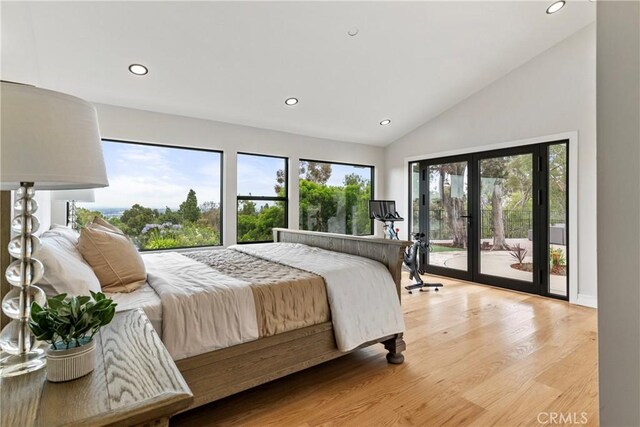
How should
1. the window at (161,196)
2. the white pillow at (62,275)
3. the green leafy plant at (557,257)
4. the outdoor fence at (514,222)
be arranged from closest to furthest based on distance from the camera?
1. the white pillow at (62,275)
2. the window at (161,196)
3. the green leafy plant at (557,257)
4. the outdoor fence at (514,222)

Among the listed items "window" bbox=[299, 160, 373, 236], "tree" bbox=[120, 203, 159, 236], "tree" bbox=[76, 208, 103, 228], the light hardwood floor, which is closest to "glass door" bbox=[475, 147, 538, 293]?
the light hardwood floor

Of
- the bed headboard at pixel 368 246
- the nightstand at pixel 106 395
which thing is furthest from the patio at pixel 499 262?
the nightstand at pixel 106 395

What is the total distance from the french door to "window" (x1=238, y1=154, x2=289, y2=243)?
245cm

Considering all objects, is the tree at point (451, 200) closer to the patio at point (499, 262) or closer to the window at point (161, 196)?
the patio at point (499, 262)

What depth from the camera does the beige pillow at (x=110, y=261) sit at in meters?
1.76

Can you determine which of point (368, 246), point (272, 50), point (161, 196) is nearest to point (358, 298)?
point (368, 246)

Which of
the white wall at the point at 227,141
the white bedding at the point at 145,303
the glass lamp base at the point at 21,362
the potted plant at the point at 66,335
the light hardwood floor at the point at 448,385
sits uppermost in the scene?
the white wall at the point at 227,141

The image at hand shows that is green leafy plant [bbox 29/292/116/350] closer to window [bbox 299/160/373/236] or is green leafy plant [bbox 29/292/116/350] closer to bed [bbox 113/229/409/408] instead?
bed [bbox 113/229/409/408]

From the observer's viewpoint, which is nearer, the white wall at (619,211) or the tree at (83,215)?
the white wall at (619,211)

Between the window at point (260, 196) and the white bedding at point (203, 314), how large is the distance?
2.76m

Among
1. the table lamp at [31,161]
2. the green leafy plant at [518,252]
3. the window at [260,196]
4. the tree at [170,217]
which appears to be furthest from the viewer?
the window at [260,196]

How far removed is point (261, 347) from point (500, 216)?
4.02 m

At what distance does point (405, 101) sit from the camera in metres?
4.58

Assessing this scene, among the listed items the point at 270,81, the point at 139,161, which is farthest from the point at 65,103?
the point at 139,161
